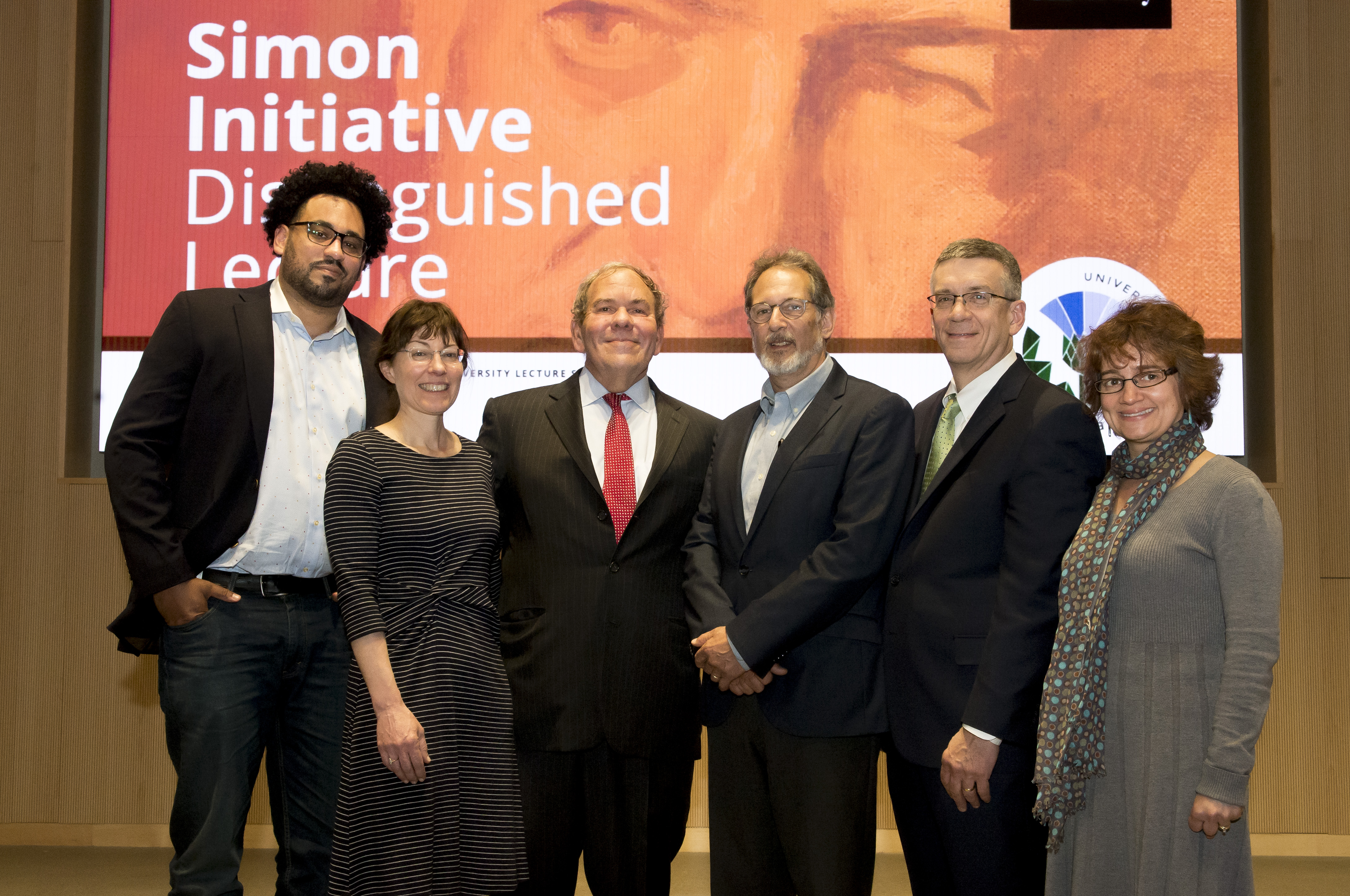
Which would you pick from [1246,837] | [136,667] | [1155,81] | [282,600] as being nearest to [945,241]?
[1155,81]

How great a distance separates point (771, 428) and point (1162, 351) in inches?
35.5

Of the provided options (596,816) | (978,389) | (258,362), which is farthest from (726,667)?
(258,362)

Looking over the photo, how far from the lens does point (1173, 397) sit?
2053mm

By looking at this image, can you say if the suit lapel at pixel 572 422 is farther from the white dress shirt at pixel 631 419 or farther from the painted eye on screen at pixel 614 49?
the painted eye on screen at pixel 614 49

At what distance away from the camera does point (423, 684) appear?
83.6 inches

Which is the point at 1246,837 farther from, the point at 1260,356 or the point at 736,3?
the point at 736,3

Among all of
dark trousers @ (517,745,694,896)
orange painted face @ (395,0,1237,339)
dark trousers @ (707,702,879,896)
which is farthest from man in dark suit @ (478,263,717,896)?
orange painted face @ (395,0,1237,339)

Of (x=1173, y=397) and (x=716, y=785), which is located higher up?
(x=1173, y=397)

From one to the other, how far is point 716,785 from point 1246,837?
3.64 feet

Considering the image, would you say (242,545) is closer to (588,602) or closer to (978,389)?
(588,602)

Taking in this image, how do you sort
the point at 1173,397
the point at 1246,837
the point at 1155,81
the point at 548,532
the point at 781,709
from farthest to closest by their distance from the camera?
the point at 1155,81, the point at 548,532, the point at 781,709, the point at 1173,397, the point at 1246,837

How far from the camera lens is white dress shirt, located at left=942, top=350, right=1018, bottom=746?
2.30 meters

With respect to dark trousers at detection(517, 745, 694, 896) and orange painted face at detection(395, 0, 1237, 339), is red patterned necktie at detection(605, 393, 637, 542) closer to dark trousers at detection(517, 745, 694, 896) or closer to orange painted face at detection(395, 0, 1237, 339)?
dark trousers at detection(517, 745, 694, 896)

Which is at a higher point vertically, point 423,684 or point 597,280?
point 597,280
